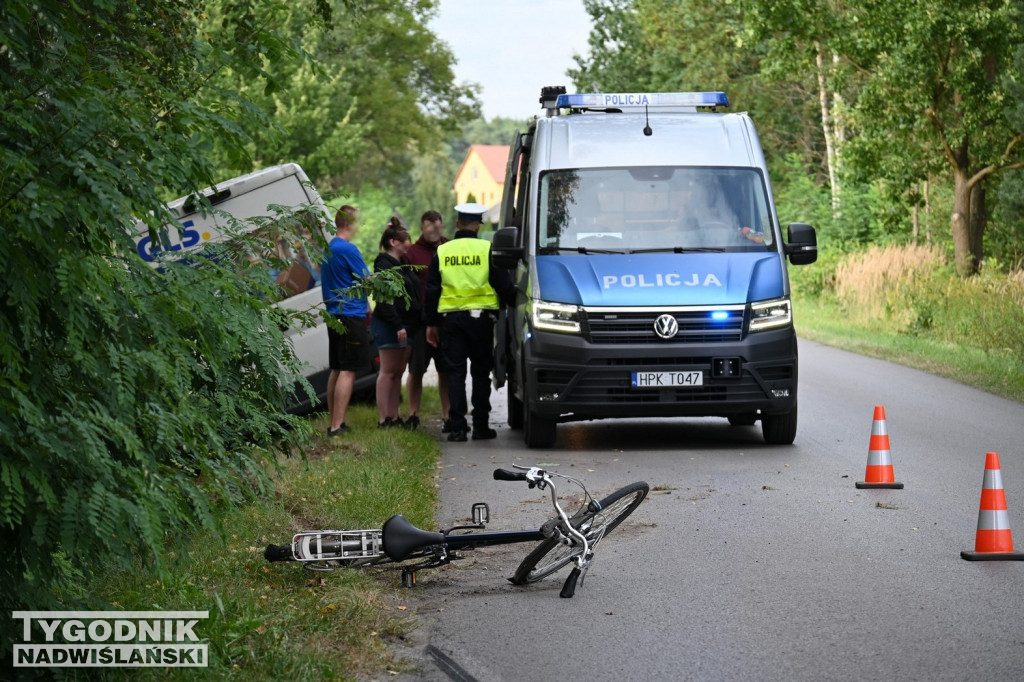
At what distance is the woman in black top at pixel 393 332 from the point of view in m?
12.4

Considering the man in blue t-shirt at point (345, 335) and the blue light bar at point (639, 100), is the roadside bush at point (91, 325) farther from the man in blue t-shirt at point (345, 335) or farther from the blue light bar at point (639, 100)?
the blue light bar at point (639, 100)

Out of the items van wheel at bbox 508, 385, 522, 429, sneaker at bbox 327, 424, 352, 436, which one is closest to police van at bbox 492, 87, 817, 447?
van wheel at bbox 508, 385, 522, 429

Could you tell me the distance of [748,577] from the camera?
704 centimetres

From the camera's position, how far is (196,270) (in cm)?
543

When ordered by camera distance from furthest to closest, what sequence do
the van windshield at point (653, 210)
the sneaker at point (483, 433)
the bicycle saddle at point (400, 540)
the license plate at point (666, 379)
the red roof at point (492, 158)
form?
the red roof at point (492, 158) → the sneaker at point (483, 433) → the van windshield at point (653, 210) → the license plate at point (666, 379) → the bicycle saddle at point (400, 540)

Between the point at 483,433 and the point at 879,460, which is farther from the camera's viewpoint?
the point at 483,433

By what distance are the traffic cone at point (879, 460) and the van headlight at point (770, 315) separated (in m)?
1.98

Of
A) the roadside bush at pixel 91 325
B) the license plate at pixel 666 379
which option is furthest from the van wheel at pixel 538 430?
the roadside bush at pixel 91 325

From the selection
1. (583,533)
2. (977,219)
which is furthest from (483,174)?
(583,533)

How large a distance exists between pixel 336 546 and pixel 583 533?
46.0 inches

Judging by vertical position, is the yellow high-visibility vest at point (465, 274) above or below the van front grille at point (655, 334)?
above

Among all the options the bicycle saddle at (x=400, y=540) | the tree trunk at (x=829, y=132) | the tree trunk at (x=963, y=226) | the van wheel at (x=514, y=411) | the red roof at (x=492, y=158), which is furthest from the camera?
the red roof at (x=492, y=158)

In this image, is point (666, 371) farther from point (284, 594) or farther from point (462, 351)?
point (284, 594)

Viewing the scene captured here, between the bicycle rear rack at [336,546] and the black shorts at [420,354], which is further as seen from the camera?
the black shorts at [420,354]
